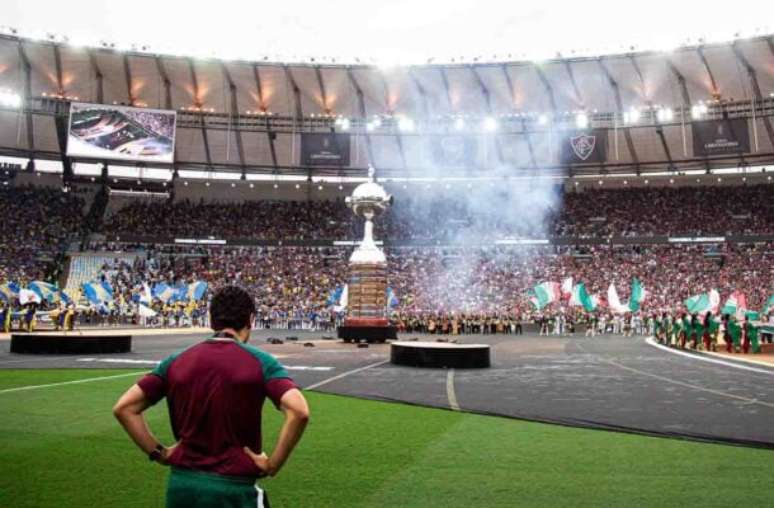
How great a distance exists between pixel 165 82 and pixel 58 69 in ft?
26.4

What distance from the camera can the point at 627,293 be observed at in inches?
1841

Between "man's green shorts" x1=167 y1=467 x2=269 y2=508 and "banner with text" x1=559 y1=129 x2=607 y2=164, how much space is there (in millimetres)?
49892

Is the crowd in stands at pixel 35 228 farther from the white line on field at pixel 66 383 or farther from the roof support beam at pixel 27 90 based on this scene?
the white line on field at pixel 66 383

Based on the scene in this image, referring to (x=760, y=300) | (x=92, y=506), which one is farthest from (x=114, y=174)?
(x=92, y=506)

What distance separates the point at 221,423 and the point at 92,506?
9.17 ft

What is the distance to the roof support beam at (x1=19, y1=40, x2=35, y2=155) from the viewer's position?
48403mm

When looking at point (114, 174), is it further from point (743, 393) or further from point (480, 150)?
point (743, 393)

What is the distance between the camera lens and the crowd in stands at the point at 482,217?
5472 cm

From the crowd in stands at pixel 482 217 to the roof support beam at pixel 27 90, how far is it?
29.6ft

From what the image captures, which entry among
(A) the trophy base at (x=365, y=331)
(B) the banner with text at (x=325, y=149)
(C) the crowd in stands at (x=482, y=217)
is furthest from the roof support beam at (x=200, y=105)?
(A) the trophy base at (x=365, y=331)

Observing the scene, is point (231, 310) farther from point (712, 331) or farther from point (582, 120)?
point (582, 120)

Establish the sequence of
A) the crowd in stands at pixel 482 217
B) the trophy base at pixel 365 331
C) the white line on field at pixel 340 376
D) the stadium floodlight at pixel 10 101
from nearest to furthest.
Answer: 1. the white line on field at pixel 340 376
2. the trophy base at pixel 365 331
3. the stadium floodlight at pixel 10 101
4. the crowd in stands at pixel 482 217

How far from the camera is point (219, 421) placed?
2811mm

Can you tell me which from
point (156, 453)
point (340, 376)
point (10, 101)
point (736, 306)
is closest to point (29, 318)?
point (340, 376)
